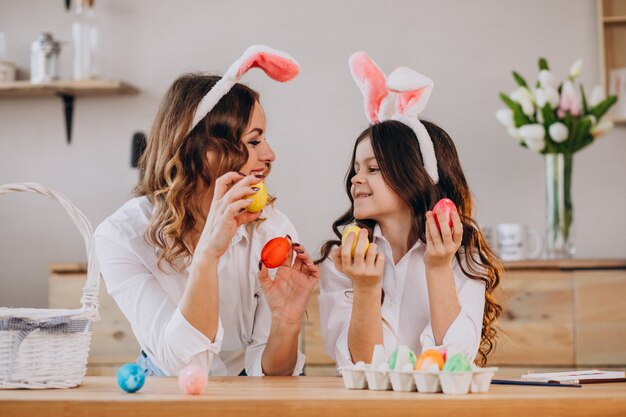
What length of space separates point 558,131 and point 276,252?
157 centimetres

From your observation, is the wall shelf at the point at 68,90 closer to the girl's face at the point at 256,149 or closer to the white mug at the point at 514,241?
the girl's face at the point at 256,149

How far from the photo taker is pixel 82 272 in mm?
2758

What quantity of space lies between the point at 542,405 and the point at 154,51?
2.63 m

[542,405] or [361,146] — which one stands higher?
[361,146]

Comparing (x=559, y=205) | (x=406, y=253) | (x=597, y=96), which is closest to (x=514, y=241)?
(x=559, y=205)

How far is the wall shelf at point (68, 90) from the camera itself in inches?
123

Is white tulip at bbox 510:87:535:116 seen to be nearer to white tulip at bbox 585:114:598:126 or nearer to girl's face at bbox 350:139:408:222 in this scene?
white tulip at bbox 585:114:598:126

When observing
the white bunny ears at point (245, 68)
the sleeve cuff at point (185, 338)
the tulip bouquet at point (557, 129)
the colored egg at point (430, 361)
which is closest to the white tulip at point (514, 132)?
the tulip bouquet at point (557, 129)

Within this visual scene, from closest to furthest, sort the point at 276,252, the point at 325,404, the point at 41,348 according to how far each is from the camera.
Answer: the point at 325,404
the point at 41,348
the point at 276,252

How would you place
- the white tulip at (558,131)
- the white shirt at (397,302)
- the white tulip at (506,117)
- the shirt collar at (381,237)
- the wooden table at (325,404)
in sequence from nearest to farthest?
the wooden table at (325,404) < the white shirt at (397,302) < the shirt collar at (381,237) < the white tulip at (558,131) < the white tulip at (506,117)

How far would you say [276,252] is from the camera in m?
1.60

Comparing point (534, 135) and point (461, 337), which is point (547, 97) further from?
point (461, 337)

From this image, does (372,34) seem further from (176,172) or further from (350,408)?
(350,408)

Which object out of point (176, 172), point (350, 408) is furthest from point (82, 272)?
point (350, 408)
